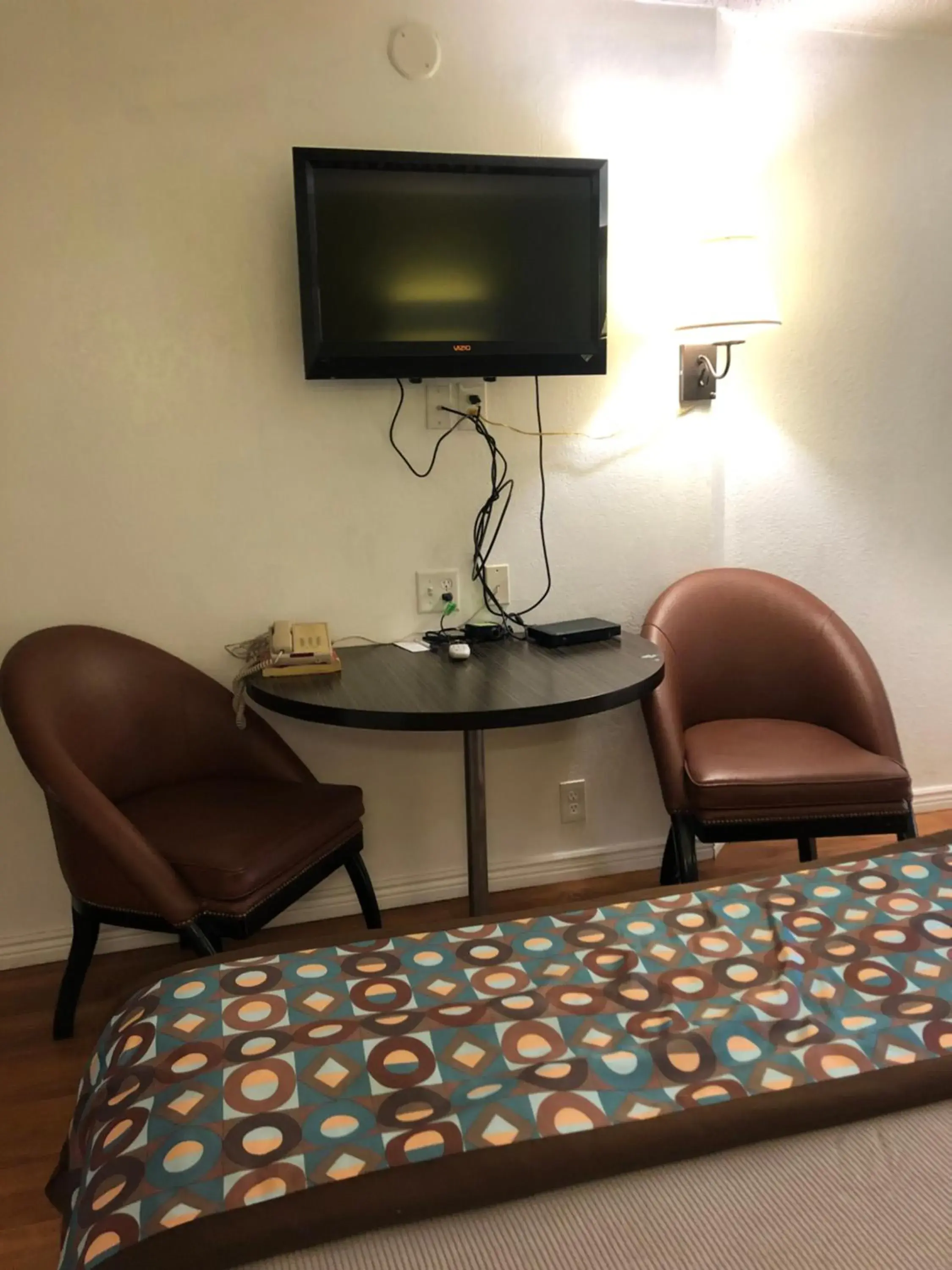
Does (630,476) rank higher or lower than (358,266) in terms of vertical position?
lower

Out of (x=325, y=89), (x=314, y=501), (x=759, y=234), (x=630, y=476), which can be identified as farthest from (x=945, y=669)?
(x=325, y=89)

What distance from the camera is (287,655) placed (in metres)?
2.18

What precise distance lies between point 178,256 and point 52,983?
1779 millimetres

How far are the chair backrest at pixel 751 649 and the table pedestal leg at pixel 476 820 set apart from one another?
655 mm

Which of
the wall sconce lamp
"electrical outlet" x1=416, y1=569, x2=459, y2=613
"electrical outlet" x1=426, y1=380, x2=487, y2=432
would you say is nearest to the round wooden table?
"electrical outlet" x1=416, y1=569, x2=459, y2=613

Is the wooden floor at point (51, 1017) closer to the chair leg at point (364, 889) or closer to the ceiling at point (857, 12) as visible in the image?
the chair leg at point (364, 889)

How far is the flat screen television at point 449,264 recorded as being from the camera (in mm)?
2146

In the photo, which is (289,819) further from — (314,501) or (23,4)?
(23,4)

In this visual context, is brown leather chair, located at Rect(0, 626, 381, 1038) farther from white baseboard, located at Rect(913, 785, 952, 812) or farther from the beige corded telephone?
white baseboard, located at Rect(913, 785, 952, 812)

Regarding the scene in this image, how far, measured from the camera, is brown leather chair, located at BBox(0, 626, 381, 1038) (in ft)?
6.07

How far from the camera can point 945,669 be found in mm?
3039

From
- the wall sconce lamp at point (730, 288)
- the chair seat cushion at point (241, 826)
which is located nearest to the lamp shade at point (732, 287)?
the wall sconce lamp at point (730, 288)

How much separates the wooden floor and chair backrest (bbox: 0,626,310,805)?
1.47 ft

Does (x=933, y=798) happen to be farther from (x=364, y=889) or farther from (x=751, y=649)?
(x=364, y=889)
